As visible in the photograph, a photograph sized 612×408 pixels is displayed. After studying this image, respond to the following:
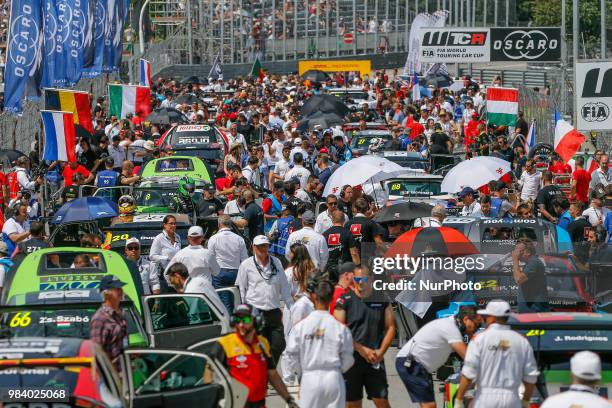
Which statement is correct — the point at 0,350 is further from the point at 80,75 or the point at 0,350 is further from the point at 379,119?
the point at 379,119

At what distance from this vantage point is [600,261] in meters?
16.3

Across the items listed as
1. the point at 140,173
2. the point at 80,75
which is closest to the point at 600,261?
the point at 140,173

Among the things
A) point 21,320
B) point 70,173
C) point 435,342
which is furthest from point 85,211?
point 435,342

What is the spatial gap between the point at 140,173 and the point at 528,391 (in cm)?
1742

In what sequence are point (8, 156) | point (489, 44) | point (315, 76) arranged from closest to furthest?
1. point (8, 156)
2. point (489, 44)
3. point (315, 76)

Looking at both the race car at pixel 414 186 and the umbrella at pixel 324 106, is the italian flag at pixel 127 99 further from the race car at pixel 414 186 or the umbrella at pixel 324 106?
the race car at pixel 414 186

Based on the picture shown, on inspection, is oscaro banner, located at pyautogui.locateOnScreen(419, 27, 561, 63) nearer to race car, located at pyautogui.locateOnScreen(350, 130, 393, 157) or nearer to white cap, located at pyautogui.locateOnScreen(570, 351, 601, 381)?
race car, located at pyautogui.locateOnScreen(350, 130, 393, 157)

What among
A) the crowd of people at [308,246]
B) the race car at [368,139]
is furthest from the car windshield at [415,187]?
the race car at [368,139]

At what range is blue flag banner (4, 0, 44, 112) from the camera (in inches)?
1185

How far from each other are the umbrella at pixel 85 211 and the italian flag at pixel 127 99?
1745 cm

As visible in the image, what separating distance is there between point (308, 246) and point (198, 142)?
1607 centimetres

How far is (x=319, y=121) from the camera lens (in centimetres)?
3778

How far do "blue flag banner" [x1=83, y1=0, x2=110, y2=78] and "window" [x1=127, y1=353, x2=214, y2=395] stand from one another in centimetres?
2905

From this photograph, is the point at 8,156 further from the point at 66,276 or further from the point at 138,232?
the point at 66,276
